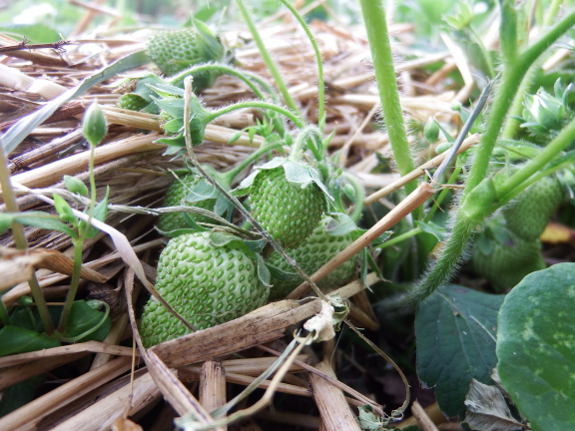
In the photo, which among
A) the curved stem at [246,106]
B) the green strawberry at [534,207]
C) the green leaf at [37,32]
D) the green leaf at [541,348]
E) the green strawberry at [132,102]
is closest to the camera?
the green leaf at [541,348]

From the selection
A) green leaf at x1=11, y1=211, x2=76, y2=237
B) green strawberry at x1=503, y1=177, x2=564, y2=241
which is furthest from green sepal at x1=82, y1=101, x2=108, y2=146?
green strawberry at x1=503, y1=177, x2=564, y2=241

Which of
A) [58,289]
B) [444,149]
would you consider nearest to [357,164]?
[444,149]

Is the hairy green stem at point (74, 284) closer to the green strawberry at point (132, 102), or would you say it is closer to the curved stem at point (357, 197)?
the green strawberry at point (132, 102)

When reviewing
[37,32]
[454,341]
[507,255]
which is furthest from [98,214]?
[37,32]

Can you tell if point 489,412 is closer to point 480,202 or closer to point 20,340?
point 480,202

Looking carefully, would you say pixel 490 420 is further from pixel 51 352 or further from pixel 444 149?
pixel 51 352

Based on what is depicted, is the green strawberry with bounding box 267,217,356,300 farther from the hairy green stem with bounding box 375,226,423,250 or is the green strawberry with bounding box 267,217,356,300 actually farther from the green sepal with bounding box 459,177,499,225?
the green sepal with bounding box 459,177,499,225

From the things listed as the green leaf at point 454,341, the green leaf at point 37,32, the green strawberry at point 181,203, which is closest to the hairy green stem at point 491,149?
the green leaf at point 454,341
